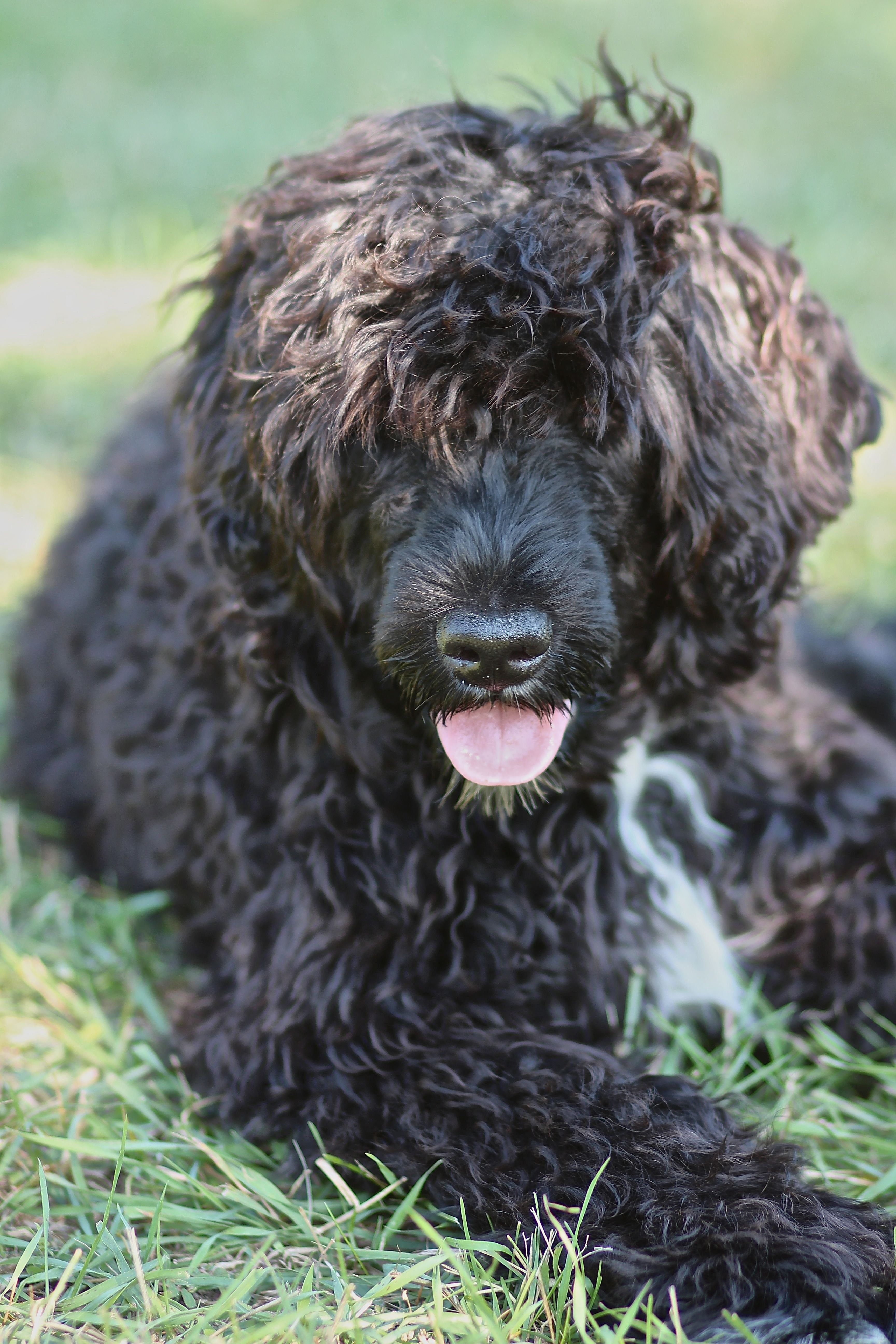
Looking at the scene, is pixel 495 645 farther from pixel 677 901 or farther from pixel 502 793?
pixel 677 901

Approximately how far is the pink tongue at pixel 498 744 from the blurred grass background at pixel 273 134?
0.85m

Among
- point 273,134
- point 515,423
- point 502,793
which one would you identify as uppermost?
point 273,134

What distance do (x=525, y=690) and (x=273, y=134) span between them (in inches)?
320

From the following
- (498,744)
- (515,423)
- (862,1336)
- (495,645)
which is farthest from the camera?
(498,744)

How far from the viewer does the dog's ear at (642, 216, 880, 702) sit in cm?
263

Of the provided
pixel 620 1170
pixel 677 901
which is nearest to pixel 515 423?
pixel 677 901

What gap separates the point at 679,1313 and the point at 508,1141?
1.38ft

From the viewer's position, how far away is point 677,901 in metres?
3.07

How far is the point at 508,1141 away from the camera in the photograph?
2492 millimetres

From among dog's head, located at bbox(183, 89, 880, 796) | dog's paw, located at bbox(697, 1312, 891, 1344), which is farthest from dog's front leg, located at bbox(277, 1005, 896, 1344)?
dog's head, located at bbox(183, 89, 880, 796)

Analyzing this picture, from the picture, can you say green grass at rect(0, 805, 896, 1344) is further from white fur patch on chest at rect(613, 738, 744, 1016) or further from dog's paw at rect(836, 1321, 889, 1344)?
dog's paw at rect(836, 1321, 889, 1344)

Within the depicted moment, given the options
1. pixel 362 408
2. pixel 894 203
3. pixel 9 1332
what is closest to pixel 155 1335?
pixel 9 1332

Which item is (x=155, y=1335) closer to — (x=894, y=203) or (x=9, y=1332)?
(x=9, y=1332)

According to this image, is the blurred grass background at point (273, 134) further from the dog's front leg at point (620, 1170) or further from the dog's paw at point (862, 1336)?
the dog's paw at point (862, 1336)
